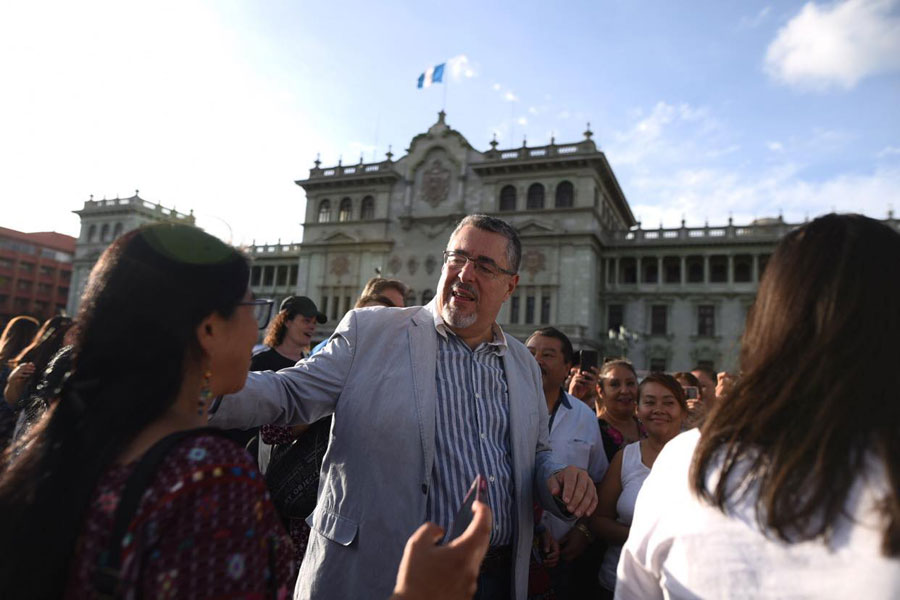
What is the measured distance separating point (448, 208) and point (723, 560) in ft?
108

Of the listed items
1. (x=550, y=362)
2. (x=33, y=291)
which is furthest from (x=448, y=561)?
(x=33, y=291)

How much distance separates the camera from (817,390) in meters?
1.18

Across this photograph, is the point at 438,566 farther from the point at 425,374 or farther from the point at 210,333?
the point at 425,374

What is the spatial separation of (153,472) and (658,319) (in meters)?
33.7

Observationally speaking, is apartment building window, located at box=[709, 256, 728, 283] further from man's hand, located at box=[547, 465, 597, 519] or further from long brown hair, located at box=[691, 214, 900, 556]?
long brown hair, located at box=[691, 214, 900, 556]

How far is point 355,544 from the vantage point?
7.29 feet

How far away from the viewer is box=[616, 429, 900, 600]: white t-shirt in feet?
3.54

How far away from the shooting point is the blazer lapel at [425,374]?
234cm

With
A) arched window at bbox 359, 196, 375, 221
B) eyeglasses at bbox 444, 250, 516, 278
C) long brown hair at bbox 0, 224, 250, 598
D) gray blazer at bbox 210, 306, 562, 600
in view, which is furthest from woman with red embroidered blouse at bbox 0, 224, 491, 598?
arched window at bbox 359, 196, 375, 221

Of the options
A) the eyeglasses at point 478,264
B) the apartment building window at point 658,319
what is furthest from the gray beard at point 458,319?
the apartment building window at point 658,319

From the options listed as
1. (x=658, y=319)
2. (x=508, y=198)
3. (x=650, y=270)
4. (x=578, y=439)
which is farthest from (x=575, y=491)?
(x=650, y=270)

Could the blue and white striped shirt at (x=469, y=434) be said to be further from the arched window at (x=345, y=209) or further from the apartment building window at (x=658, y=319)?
the arched window at (x=345, y=209)

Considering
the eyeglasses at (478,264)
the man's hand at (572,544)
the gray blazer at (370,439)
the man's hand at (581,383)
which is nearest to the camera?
the gray blazer at (370,439)

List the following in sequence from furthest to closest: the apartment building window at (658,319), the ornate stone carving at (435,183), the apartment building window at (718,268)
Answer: the ornate stone carving at (435,183) < the apartment building window at (718,268) < the apartment building window at (658,319)
